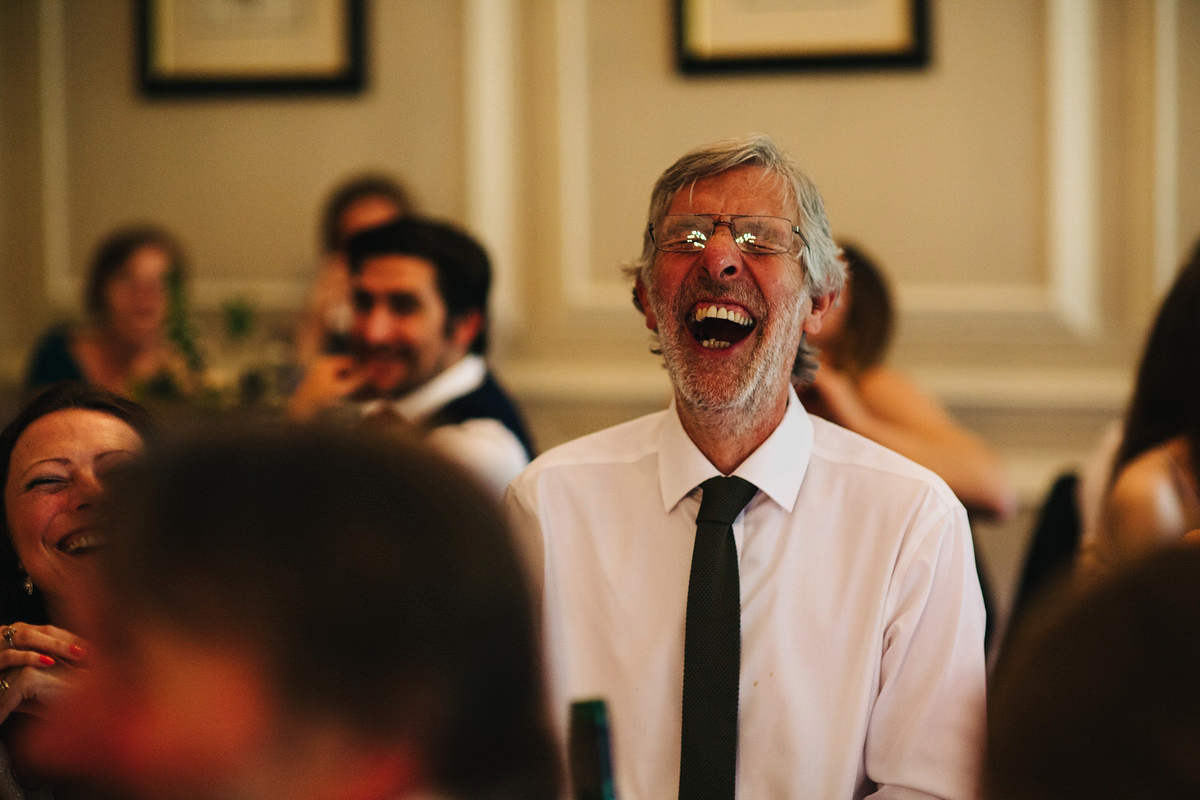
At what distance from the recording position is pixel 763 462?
1.60m

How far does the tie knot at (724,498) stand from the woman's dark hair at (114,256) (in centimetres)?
237

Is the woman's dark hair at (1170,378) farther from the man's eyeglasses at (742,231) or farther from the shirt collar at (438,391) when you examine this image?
the shirt collar at (438,391)

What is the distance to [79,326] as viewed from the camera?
12.2ft

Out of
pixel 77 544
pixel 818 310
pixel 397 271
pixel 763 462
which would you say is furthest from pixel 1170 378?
pixel 77 544

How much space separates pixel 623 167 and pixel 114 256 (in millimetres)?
1488

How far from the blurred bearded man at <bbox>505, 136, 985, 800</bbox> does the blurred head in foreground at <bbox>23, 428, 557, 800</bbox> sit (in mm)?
754

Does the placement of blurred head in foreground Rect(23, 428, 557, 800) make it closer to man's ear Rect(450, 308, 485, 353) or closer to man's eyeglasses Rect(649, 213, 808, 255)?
man's eyeglasses Rect(649, 213, 808, 255)

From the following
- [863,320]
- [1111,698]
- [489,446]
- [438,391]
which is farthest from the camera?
[863,320]

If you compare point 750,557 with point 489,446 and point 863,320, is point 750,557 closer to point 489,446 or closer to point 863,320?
point 489,446

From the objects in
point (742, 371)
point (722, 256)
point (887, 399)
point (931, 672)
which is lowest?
point (931, 672)

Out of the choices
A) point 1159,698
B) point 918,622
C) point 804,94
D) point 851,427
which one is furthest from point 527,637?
point 804,94

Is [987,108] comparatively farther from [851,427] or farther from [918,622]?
[918,622]

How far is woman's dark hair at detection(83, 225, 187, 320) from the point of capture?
351 centimetres

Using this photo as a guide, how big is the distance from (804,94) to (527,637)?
2.77m
